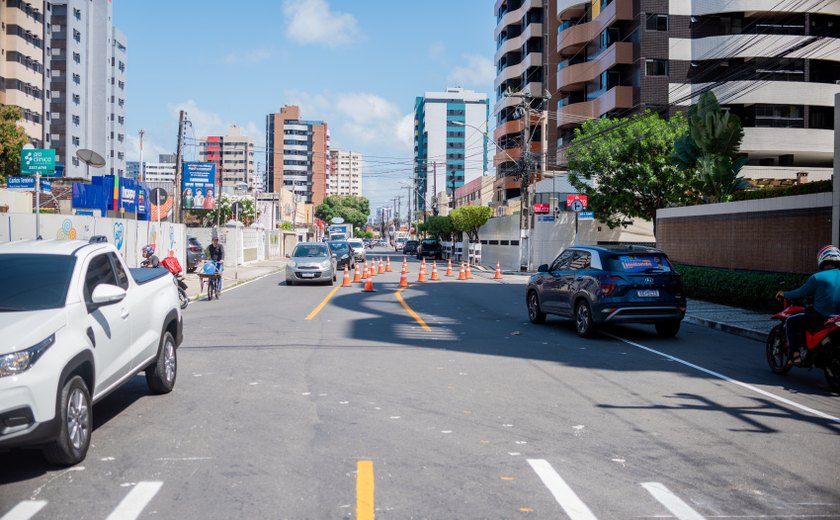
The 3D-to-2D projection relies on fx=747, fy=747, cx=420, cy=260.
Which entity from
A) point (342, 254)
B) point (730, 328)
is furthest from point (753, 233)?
point (342, 254)

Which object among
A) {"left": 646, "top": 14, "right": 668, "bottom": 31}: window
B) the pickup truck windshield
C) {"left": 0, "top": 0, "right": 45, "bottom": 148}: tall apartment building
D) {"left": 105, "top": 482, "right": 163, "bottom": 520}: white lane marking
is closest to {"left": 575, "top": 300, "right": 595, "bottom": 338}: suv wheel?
the pickup truck windshield

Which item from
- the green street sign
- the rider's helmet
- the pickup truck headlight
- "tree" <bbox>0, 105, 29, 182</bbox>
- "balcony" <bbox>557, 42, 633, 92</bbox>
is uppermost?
"balcony" <bbox>557, 42, 633, 92</bbox>

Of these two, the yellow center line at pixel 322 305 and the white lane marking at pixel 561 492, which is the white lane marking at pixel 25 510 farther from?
the yellow center line at pixel 322 305

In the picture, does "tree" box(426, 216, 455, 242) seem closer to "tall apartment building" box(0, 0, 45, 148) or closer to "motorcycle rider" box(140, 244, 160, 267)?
"tall apartment building" box(0, 0, 45, 148)

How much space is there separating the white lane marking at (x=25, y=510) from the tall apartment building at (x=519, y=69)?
193 feet

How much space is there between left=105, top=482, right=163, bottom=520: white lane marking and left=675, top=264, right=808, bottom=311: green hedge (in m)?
14.9

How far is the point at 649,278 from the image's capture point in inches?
540

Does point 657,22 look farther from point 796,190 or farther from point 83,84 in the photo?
point 83,84

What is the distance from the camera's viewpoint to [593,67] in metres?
50.9

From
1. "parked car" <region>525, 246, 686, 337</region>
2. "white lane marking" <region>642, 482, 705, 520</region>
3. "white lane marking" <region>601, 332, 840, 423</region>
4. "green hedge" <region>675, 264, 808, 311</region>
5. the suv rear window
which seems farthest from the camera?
"green hedge" <region>675, 264, 808, 311</region>

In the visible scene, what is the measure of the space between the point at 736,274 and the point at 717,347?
7803 mm

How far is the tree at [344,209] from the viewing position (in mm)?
142625

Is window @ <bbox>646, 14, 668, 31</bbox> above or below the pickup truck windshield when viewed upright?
above

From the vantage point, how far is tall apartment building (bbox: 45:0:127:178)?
7800cm
